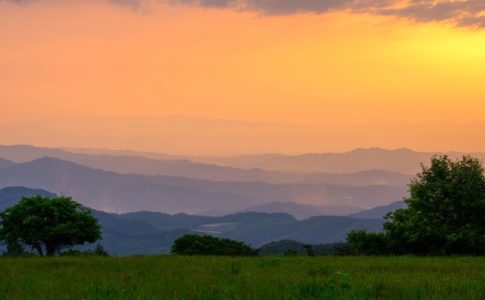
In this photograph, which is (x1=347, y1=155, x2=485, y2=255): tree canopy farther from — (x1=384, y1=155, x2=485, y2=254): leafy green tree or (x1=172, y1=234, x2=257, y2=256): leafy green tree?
(x1=172, y1=234, x2=257, y2=256): leafy green tree

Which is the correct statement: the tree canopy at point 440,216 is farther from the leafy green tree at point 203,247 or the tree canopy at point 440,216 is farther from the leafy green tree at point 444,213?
the leafy green tree at point 203,247

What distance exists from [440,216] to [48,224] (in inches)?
1420

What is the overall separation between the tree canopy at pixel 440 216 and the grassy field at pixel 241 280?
18.4 metres

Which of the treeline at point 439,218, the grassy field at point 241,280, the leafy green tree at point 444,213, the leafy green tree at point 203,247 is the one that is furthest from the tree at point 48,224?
the grassy field at point 241,280

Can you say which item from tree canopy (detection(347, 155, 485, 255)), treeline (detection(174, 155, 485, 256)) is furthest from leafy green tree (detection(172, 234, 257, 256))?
tree canopy (detection(347, 155, 485, 255))

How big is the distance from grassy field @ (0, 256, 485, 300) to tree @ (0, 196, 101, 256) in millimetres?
29241

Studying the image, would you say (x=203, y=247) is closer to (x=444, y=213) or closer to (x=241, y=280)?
(x=444, y=213)

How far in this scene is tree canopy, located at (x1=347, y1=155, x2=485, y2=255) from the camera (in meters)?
45.8

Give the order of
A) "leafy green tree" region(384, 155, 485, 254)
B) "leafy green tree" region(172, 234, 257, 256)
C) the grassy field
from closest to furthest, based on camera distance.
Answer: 1. the grassy field
2. "leafy green tree" region(384, 155, 485, 254)
3. "leafy green tree" region(172, 234, 257, 256)


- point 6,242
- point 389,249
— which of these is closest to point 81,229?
point 6,242

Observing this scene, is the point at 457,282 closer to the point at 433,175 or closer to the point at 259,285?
the point at 259,285

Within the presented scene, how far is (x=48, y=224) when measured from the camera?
58.6 meters

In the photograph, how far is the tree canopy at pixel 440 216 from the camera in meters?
45.8

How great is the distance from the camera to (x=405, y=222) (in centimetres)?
4750
